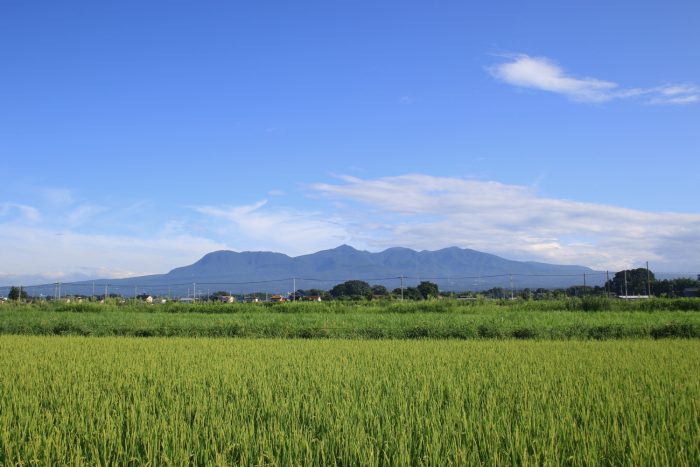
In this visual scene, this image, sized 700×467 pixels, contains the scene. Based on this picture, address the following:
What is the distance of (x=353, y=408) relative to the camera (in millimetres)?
4496

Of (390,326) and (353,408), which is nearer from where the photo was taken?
(353,408)

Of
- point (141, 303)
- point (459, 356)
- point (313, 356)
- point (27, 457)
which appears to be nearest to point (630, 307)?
point (459, 356)

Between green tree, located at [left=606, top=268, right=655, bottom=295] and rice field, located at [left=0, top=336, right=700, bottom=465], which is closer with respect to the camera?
rice field, located at [left=0, top=336, right=700, bottom=465]

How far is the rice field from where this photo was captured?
346 centimetres

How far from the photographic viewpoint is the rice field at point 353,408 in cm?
346

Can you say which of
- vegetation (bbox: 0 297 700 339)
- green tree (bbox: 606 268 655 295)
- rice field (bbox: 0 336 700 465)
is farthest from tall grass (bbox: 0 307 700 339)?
green tree (bbox: 606 268 655 295)

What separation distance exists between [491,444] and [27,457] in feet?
10.1

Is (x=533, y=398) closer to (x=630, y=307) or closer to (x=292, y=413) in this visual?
(x=292, y=413)

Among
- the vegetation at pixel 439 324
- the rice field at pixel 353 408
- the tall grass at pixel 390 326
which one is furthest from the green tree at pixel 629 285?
the rice field at pixel 353 408

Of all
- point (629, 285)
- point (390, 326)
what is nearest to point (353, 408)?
point (390, 326)

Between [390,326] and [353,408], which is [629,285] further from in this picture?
[353,408]

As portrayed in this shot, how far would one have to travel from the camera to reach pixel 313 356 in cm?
862

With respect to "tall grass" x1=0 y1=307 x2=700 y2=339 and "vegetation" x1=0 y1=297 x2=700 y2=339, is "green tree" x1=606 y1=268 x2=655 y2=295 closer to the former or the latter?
"vegetation" x1=0 y1=297 x2=700 y2=339

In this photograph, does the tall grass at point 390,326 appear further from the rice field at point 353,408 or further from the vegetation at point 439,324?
the rice field at point 353,408
